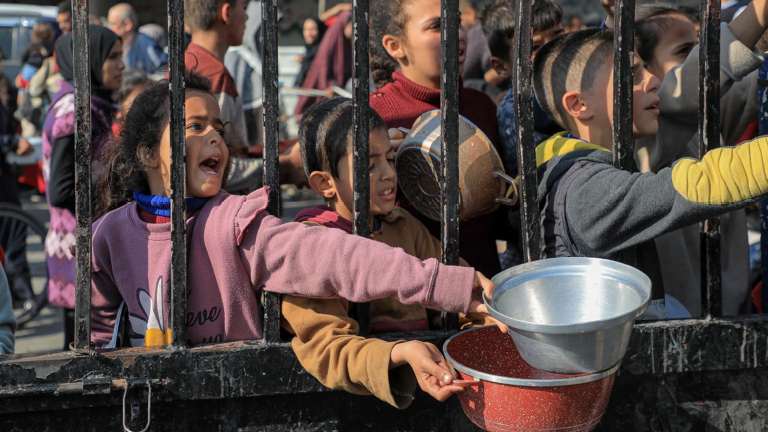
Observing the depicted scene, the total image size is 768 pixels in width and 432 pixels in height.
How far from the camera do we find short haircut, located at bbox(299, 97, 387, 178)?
2180 millimetres

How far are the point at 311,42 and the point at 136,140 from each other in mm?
7734

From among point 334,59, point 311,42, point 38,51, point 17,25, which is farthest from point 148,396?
point 17,25

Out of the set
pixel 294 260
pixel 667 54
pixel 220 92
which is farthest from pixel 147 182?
pixel 667 54

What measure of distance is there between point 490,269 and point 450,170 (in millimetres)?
842

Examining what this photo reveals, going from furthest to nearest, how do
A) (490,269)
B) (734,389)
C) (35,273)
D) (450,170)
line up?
(35,273)
(490,269)
(734,389)
(450,170)

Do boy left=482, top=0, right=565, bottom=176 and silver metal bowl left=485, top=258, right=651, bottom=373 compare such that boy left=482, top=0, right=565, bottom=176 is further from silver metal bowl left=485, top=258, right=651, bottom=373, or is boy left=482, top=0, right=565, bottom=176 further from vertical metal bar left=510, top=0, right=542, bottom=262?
silver metal bowl left=485, top=258, right=651, bottom=373

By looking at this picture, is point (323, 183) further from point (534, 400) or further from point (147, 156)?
point (534, 400)

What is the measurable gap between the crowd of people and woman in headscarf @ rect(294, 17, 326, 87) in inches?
247

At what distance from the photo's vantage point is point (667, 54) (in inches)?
116

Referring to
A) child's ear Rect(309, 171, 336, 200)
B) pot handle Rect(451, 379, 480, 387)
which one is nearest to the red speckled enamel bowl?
pot handle Rect(451, 379, 480, 387)

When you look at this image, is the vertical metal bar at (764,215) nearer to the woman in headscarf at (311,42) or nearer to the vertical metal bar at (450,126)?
the vertical metal bar at (450,126)

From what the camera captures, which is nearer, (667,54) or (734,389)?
(734,389)

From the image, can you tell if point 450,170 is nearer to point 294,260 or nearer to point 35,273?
point 294,260

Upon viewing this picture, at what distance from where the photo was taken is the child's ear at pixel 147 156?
218 centimetres
